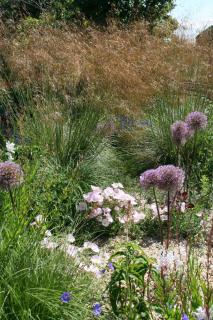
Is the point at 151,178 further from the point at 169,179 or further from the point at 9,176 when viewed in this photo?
the point at 9,176

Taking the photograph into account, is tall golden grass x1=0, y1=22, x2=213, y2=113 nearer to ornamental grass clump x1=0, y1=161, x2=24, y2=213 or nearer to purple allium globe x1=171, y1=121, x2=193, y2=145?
purple allium globe x1=171, y1=121, x2=193, y2=145

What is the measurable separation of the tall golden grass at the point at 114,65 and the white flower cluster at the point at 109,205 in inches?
66.5

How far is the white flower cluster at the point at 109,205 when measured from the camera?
357 cm

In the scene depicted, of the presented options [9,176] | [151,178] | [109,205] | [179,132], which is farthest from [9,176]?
[109,205]

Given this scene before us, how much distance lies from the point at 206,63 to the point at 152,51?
2.45 feet

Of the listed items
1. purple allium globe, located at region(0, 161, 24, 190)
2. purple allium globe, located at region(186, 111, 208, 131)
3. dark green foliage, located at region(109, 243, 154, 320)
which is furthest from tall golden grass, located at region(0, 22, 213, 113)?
dark green foliage, located at region(109, 243, 154, 320)

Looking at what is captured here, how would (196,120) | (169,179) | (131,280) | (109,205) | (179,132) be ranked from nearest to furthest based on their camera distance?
(169,179)
(131,280)
(179,132)
(196,120)
(109,205)

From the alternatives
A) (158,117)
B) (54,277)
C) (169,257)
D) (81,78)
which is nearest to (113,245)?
(54,277)

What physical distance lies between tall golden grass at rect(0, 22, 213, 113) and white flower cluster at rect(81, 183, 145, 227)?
1.69 meters

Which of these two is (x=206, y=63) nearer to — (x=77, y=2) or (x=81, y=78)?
(x=81, y=78)

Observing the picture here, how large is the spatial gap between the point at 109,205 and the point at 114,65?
2.43 m

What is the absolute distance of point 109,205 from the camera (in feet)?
12.6

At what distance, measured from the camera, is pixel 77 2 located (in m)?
16.8

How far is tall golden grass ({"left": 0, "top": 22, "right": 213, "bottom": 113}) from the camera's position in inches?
212
